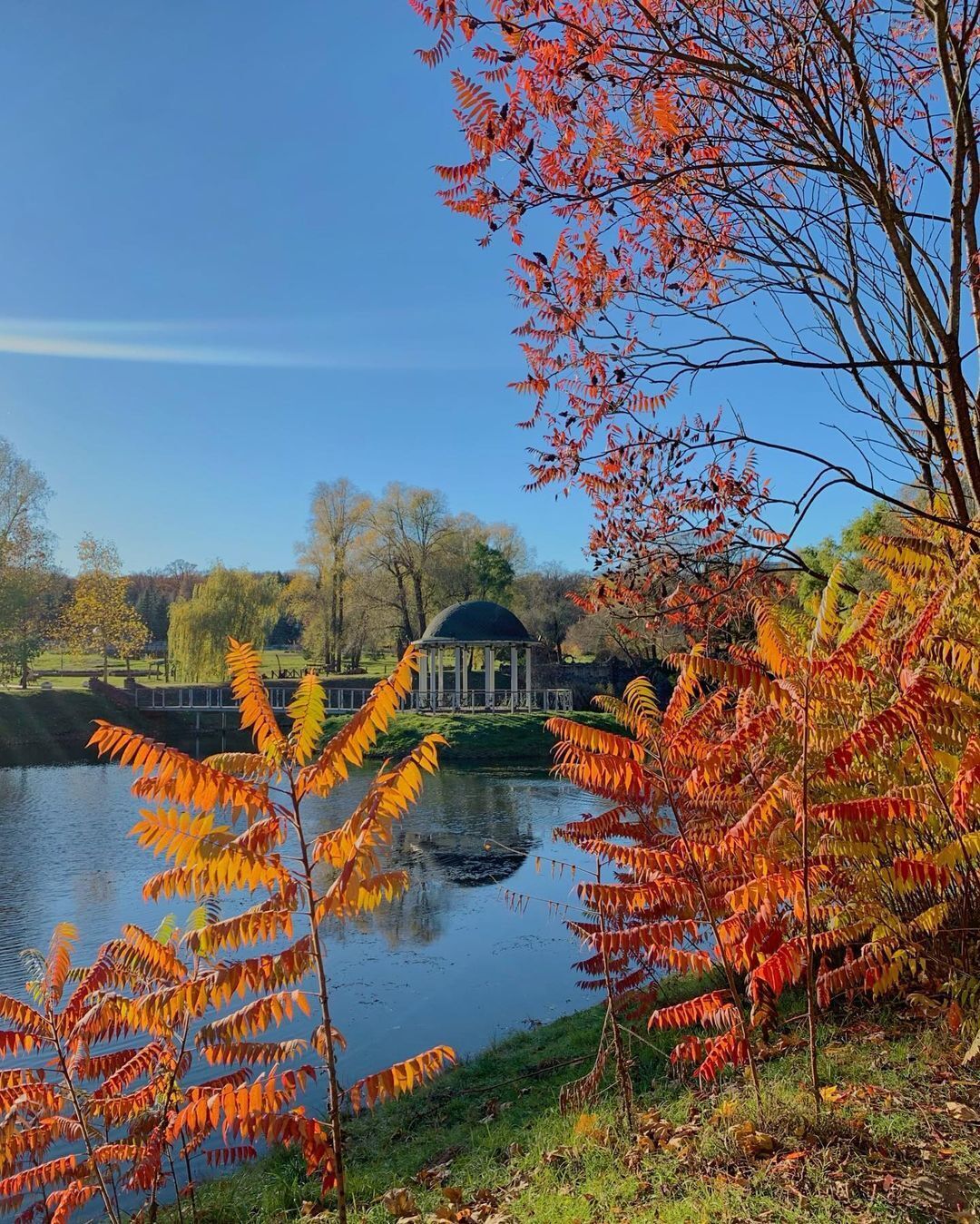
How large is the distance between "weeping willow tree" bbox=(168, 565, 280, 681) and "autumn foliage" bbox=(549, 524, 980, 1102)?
1602 inches

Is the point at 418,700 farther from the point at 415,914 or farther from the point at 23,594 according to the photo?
the point at 415,914

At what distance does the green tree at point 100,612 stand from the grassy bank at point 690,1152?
41975 mm

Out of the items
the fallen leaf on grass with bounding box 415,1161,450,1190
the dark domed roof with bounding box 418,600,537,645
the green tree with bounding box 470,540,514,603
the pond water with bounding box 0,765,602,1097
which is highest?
the green tree with bounding box 470,540,514,603

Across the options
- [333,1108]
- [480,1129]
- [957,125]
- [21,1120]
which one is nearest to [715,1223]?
[333,1108]

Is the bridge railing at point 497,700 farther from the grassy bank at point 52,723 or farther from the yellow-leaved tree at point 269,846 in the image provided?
the yellow-leaved tree at point 269,846

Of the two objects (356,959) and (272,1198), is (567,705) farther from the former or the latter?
(272,1198)

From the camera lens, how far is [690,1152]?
3729 mm

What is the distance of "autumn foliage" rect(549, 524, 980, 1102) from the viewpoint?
12.5 feet

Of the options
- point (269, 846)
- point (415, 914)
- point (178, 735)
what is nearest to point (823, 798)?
point (269, 846)

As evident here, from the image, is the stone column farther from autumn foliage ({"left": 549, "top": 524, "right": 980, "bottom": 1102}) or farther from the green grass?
autumn foliage ({"left": 549, "top": 524, "right": 980, "bottom": 1102})

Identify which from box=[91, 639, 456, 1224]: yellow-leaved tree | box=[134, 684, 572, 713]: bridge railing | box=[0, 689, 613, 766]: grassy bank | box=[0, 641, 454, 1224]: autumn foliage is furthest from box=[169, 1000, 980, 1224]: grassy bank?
box=[134, 684, 572, 713]: bridge railing

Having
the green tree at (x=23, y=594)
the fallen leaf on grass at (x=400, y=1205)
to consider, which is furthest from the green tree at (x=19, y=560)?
the fallen leaf on grass at (x=400, y=1205)

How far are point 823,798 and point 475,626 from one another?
3065 cm

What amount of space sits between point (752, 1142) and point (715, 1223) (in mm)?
576
